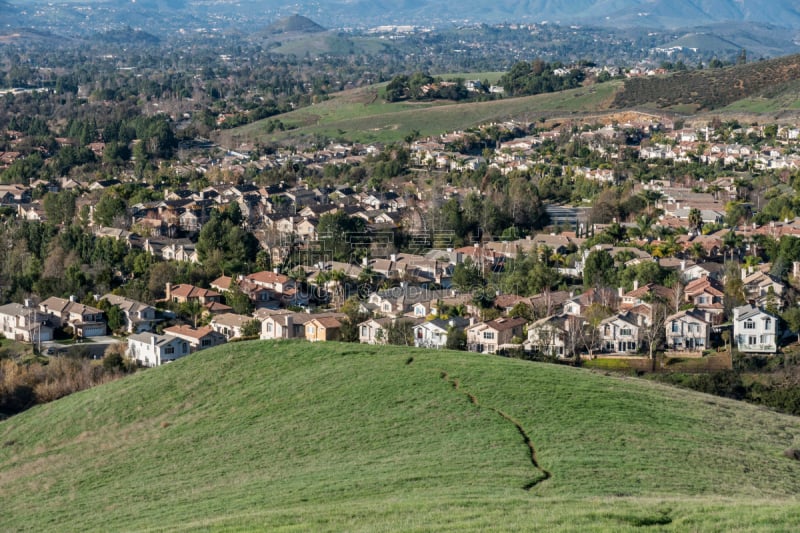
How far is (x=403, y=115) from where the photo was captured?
88188 millimetres

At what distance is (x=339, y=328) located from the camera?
30094 mm

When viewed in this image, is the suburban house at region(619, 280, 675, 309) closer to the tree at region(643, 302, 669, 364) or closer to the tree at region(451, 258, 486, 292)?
the tree at region(643, 302, 669, 364)

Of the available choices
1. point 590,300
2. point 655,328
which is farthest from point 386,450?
point 590,300

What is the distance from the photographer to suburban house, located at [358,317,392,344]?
29297 millimetres

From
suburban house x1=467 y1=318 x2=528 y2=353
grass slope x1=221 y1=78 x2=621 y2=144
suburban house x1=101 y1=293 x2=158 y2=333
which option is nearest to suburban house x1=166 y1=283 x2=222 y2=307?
suburban house x1=101 y1=293 x2=158 y2=333

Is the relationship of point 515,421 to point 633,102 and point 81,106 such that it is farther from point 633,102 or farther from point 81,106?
point 81,106

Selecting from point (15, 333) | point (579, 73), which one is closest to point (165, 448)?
point (15, 333)

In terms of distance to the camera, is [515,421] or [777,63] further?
[777,63]

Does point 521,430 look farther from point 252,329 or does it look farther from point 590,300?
point 252,329

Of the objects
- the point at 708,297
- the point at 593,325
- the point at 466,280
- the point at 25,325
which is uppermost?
the point at 593,325

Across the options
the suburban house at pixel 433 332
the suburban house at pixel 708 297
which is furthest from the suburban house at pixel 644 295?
the suburban house at pixel 433 332

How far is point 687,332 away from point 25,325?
17.6m

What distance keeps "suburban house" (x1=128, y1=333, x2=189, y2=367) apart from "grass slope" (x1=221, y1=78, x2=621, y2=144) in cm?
5045

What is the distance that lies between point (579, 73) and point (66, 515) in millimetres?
88643
